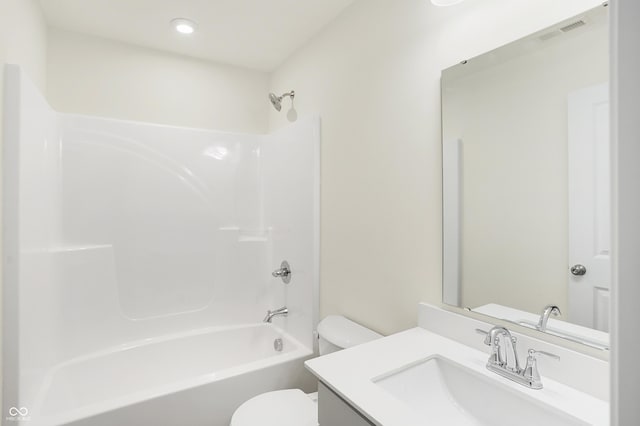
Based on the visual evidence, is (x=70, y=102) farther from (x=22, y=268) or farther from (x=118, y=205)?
(x=22, y=268)

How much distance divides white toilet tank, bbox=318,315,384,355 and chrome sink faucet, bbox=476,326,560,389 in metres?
0.63

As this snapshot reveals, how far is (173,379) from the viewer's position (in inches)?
86.0

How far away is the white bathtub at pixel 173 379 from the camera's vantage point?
1.52 metres

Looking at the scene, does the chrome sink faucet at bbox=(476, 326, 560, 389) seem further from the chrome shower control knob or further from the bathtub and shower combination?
the bathtub and shower combination

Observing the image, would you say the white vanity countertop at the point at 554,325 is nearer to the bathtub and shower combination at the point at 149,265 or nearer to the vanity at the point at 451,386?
the vanity at the point at 451,386

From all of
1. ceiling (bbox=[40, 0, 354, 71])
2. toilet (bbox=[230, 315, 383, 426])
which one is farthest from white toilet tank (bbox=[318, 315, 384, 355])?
ceiling (bbox=[40, 0, 354, 71])

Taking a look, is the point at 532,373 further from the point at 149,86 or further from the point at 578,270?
the point at 149,86

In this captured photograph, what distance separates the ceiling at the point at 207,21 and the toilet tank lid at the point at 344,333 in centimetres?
176

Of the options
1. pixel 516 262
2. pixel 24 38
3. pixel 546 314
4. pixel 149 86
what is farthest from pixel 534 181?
pixel 149 86

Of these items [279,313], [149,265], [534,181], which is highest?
[534,181]

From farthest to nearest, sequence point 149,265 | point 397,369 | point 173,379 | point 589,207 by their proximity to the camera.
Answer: point 149,265, point 173,379, point 397,369, point 589,207

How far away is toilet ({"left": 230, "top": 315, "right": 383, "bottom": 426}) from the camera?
4.78 feet

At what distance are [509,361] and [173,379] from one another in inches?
81.0

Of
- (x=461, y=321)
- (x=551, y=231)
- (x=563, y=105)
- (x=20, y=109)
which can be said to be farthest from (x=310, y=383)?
(x=20, y=109)
